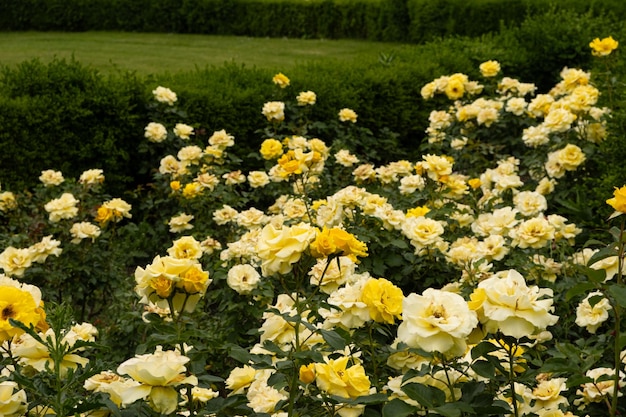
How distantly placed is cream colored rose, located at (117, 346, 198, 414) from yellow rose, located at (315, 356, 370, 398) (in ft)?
0.87

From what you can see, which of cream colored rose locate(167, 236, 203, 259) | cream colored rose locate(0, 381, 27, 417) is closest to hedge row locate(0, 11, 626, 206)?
cream colored rose locate(167, 236, 203, 259)

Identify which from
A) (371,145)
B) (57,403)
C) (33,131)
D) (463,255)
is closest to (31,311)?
(57,403)

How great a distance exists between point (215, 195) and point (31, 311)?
3.05 m

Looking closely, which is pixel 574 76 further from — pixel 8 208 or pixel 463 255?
pixel 8 208

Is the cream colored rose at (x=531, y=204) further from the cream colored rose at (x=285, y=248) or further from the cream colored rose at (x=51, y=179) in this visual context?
the cream colored rose at (x=51, y=179)

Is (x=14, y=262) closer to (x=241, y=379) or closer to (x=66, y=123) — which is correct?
(x=241, y=379)

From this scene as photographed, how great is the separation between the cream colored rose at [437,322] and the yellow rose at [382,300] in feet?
0.45

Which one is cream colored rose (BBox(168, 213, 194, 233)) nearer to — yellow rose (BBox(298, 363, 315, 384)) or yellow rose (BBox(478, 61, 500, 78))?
yellow rose (BBox(478, 61, 500, 78))

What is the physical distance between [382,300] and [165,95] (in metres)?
4.29

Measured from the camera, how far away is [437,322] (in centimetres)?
148

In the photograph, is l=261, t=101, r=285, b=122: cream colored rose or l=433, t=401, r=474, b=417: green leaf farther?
l=261, t=101, r=285, b=122: cream colored rose

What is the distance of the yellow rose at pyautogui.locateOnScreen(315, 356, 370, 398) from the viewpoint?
1.57m

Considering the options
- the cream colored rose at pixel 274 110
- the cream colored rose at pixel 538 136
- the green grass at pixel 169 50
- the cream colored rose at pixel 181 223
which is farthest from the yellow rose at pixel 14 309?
the green grass at pixel 169 50

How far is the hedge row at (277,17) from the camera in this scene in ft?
45.4
